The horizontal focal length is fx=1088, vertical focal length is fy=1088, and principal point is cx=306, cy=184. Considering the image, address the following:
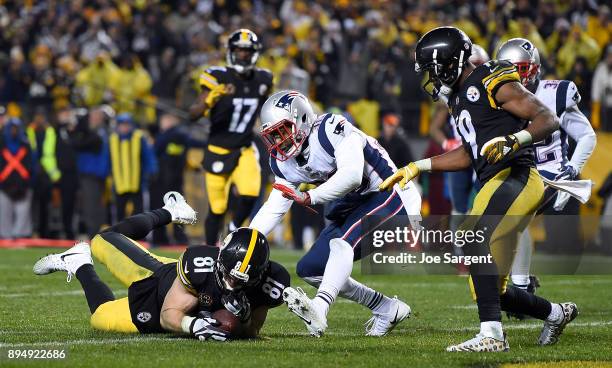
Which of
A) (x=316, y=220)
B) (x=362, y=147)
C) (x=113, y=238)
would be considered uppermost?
(x=362, y=147)

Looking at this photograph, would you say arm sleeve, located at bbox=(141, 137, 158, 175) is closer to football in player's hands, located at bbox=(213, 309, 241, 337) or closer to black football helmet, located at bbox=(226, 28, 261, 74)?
black football helmet, located at bbox=(226, 28, 261, 74)

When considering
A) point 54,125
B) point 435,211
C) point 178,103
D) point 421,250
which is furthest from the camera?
point 178,103

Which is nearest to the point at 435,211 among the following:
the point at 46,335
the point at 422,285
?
the point at 422,285

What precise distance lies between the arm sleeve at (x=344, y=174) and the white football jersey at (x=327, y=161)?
69 mm

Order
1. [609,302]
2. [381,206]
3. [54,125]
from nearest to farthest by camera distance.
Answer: [381,206], [609,302], [54,125]

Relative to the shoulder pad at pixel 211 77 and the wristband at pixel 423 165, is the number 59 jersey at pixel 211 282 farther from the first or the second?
the shoulder pad at pixel 211 77

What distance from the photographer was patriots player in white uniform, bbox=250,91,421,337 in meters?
5.84

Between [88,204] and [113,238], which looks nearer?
[113,238]

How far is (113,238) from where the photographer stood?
21.3ft

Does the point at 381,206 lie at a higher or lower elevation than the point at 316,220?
higher

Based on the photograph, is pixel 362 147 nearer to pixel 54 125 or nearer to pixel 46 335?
pixel 46 335

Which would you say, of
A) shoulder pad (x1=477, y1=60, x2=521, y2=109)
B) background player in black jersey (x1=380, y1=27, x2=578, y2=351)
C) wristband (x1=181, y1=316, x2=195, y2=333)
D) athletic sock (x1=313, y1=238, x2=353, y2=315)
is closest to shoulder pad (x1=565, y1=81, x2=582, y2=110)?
background player in black jersey (x1=380, y1=27, x2=578, y2=351)

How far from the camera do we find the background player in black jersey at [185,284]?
5391 mm

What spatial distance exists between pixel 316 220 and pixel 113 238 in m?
7.93
